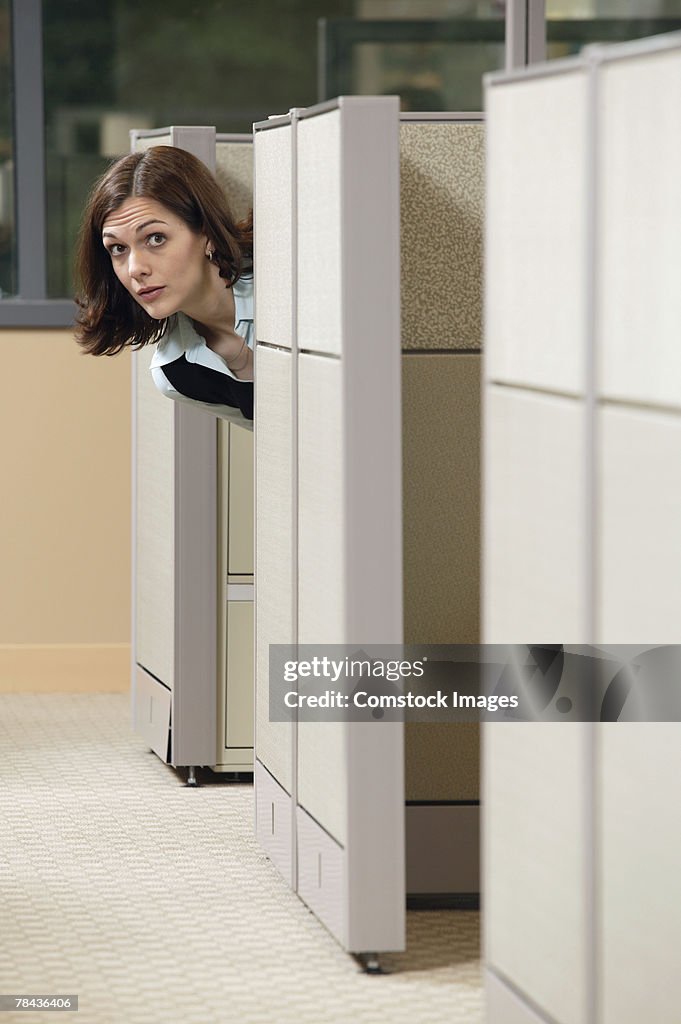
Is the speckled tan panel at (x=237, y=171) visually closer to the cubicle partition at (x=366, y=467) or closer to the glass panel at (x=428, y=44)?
the cubicle partition at (x=366, y=467)

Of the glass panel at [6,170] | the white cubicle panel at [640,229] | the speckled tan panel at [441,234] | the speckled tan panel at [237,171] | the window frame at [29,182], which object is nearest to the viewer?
the white cubicle panel at [640,229]

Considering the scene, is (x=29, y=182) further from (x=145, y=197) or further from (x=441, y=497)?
(x=441, y=497)

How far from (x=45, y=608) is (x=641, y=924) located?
3.08m

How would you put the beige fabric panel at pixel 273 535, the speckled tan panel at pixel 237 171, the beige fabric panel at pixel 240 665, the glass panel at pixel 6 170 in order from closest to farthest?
1. the beige fabric panel at pixel 273 535
2. the speckled tan panel at pixel 237 171
3. the beige fabric panel at pixel 240 665
4. the glass panel at pixel 6 170

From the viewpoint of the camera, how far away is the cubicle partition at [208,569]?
3.31 metres

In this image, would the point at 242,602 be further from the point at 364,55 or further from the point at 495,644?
the point at 364,55

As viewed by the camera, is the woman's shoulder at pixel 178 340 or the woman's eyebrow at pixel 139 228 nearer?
the woman's eyebrow at pixel 139 228

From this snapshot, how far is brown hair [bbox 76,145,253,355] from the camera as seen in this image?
2969 millimetres

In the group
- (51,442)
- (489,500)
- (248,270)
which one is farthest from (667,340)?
(51,442)

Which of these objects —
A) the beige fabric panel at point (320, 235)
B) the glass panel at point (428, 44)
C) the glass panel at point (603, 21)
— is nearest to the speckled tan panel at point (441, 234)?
the beige fabric panel at point (320, 235)

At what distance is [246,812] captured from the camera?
3.21 meters

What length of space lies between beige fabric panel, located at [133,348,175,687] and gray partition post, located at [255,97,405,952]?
907mm

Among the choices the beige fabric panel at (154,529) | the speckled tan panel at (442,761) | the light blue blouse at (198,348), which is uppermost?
the light blue blouse at (198,348)

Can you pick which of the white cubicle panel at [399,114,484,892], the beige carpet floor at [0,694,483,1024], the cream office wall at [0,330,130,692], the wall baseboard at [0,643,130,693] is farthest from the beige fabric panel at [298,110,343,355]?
the wall baseboard at [0,643,130,693]
